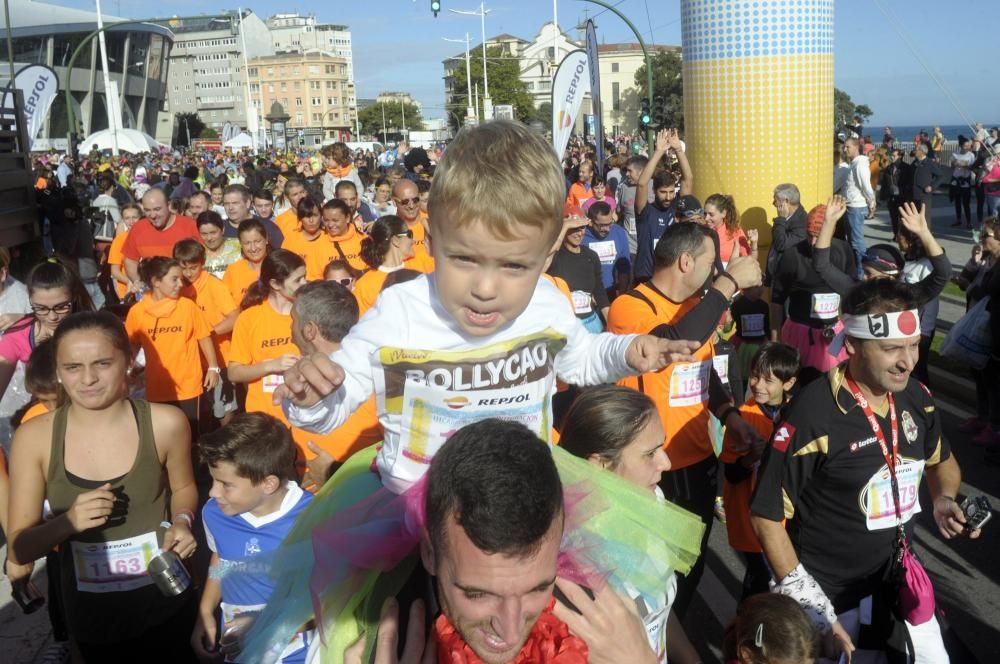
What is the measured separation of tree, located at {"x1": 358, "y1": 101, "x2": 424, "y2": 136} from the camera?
129 meters

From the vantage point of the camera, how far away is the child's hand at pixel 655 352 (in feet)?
7.17

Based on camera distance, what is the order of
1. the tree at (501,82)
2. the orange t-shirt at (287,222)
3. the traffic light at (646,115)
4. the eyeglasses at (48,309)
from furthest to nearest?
the tree at (501,82)
the traffic light at (646,115)
the orange t-shirt at (287,222)
the eyeglasses at (48,309)

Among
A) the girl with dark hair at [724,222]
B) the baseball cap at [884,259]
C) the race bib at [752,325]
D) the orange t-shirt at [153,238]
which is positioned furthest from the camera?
the orange t-shirt at [153,238]

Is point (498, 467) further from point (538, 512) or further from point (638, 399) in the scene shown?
point (638, 399)

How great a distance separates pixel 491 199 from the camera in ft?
6.31

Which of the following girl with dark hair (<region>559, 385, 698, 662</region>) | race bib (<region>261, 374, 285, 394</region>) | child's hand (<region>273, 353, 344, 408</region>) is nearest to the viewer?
child's hand (<region>273, 353, 344, 408</region>)

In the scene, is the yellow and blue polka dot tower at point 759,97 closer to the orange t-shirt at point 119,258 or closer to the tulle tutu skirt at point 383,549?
the orange t-shirt at point 119,258

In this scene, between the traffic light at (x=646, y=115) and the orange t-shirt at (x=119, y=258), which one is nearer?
the orange t-shirt at (x=119, y=258)

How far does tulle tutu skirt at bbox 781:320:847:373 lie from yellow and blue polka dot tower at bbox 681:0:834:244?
438 centimetres

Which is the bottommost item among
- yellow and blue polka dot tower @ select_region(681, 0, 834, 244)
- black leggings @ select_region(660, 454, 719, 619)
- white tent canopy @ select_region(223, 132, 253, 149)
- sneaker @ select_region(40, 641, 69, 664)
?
sneaker @ select_region(40, 641, 69, 664)

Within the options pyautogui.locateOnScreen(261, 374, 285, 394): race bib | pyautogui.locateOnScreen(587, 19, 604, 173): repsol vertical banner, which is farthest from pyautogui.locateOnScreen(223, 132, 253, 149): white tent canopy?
pyautogui.locateOnScreen(261, 374, 285, 394): race bib

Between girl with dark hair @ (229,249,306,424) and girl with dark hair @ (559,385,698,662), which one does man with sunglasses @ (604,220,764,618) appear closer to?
girl with dark hair @ (559,385,698,662)

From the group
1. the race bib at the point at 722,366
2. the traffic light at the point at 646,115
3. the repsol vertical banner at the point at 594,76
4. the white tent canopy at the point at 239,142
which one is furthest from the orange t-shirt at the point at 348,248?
the white tent canopy at the point at 239,142

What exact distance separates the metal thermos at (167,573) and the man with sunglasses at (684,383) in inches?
92.5
